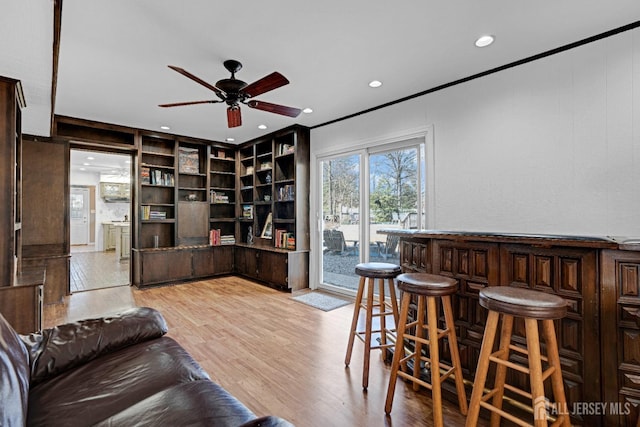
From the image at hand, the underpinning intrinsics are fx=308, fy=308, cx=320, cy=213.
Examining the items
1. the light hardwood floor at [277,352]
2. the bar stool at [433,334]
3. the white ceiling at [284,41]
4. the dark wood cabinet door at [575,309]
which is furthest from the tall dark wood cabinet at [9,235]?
the dark wood cabinet door at [575,309]

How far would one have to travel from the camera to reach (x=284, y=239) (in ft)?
17.2

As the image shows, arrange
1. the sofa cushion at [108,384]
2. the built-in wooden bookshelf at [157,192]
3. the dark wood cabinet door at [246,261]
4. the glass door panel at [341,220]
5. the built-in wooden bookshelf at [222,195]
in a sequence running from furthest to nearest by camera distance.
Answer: the built-in wooden bookshelf at [222,195], the dark wood cabinet door at [246,261], the built-in wooden bookshelf at [157,192], the glass door panel at [341,220], the sofa cushion at [108,384]

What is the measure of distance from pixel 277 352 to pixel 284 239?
265cm

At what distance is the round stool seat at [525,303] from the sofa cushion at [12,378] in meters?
1.81

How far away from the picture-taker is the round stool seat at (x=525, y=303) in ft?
4.46

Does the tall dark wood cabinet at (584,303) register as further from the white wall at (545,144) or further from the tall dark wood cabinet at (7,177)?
the tall dark wood cabinet at (7,177)

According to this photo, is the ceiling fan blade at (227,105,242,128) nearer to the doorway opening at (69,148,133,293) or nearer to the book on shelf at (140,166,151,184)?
the book on shelf at (140,166,151,184)

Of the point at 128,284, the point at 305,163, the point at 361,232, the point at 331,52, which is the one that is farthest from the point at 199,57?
the point at 128,284

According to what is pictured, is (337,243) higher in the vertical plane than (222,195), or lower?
lower


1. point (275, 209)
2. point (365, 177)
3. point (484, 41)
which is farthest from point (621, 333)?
point (275, 209)

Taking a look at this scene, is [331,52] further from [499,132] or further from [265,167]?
[265,167]

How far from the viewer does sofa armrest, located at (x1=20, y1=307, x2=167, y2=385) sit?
1450mm

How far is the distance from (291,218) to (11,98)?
3.63m

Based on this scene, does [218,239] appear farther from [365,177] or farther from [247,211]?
[365,177]
